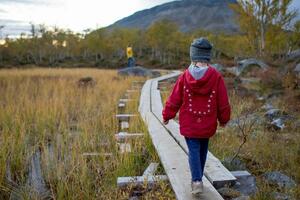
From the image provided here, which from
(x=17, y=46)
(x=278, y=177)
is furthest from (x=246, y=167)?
(x=17, y=46)

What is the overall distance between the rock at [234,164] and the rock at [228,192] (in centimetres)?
77

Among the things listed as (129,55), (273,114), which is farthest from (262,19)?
(273,114)

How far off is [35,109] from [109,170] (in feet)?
14.3

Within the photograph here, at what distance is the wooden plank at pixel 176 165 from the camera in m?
3.22

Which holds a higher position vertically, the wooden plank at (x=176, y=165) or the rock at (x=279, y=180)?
the wooden plank at (x=176, y=165)

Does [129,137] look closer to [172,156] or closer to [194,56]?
[172,156]

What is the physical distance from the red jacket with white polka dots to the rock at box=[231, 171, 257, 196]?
0.80 meters

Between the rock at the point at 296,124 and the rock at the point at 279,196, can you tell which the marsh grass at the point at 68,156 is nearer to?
the rock at the point at 279,196

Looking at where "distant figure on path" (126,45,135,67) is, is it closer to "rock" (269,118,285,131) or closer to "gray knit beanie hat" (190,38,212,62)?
"rock" (269,118,285,131)

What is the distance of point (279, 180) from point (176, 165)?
1061 mm

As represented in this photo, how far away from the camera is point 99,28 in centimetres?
6203

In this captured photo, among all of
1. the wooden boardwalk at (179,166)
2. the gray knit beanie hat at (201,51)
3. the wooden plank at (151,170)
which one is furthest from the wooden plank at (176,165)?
the gray knit beanie hat at (201,51)

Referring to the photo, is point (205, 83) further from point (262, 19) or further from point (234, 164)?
point (262, 19)

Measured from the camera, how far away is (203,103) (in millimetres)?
3156
